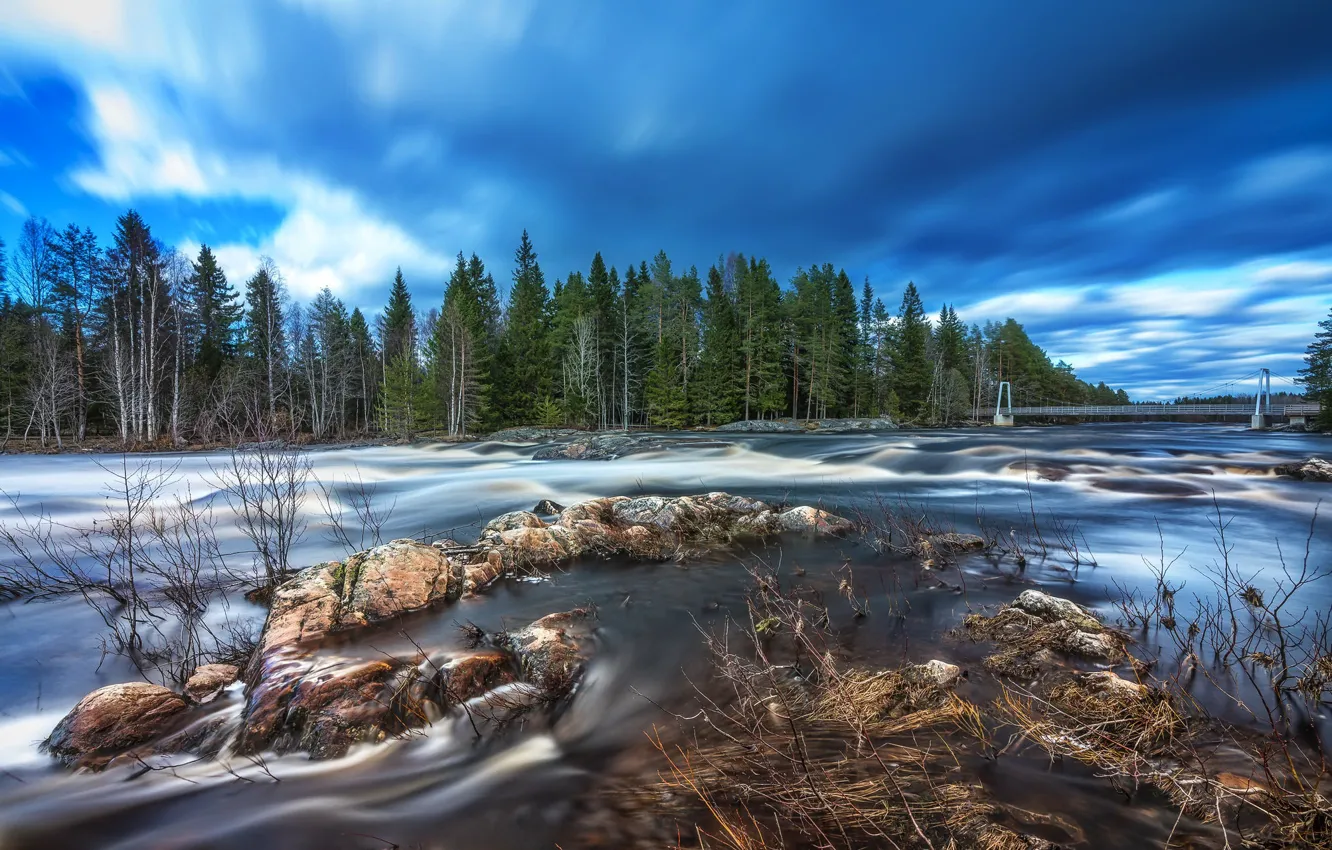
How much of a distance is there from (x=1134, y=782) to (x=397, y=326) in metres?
59.8

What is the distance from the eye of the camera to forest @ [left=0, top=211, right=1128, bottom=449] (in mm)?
29781

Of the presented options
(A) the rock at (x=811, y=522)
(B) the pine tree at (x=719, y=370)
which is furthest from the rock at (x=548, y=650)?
(B) the pine tree at (x=719, y=370)

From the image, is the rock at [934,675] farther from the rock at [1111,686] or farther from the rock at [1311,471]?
the rock at [1311,471]

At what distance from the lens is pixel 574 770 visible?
3492 mm

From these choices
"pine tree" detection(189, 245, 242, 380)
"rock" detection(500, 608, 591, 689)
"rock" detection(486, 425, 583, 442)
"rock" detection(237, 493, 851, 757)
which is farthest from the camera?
"pine tree" detection(189, 245, 242, 380)

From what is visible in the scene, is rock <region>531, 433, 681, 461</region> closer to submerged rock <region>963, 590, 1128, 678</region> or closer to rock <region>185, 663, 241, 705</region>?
rock <region>185, 663, 241, 705</region>

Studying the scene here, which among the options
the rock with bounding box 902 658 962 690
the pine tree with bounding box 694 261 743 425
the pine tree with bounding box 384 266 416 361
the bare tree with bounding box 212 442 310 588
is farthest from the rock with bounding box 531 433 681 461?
the pine tree with bounding box 384 266 416 361

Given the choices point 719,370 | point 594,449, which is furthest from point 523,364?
point 594,449

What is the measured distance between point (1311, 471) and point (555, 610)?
19197 mm

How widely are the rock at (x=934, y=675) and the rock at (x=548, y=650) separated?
292 centimetres

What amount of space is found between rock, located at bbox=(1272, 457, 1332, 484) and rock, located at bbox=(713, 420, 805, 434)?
28.1 meters

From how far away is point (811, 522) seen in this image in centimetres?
945

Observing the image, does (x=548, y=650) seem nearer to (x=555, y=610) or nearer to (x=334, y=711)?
(x=555, y=610)

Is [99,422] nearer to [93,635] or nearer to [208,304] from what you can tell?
[208,304]
